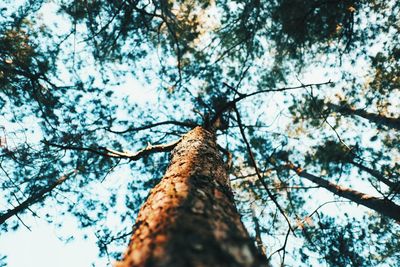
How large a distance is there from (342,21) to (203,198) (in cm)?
626

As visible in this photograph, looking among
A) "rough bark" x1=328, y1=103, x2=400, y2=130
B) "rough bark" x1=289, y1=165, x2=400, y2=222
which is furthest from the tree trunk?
"rough bark" x1=328, y1=103, x2=400, y2=130

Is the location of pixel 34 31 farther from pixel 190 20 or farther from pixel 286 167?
pixel 286 167

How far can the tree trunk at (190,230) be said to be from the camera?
33.1 inches

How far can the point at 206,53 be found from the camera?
6.59m

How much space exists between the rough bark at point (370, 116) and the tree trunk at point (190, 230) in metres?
6.20

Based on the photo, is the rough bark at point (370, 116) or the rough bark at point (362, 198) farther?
the rough bark at point (370, 116)

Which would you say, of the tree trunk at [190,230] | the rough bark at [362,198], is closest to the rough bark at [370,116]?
the rough bark at [362,198]

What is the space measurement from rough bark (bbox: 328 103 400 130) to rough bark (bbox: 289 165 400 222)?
1.76 meters

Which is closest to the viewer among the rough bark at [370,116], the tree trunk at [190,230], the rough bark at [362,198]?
the tree trunk at [190,230]

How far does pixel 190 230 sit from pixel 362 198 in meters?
5.43

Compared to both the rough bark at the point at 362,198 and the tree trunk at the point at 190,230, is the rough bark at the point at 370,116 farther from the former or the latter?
the tree trunk at the point at 190,230

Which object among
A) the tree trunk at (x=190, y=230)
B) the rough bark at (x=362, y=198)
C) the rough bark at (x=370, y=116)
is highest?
the rough bark at (x=370, y=116)

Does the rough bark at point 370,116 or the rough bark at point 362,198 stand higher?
the rough bark at point 370,116

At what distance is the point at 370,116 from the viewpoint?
7.00 meters
